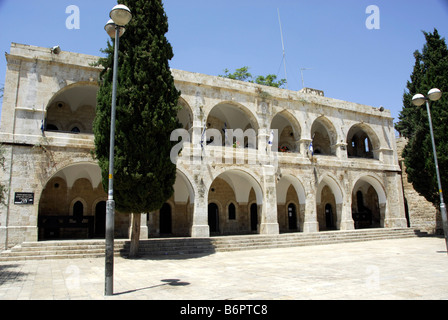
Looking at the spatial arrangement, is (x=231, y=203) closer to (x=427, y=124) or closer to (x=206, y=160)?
A: (x=206, y=160)

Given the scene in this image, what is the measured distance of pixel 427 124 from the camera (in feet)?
57.2

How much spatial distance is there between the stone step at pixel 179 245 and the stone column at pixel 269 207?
1002 mm

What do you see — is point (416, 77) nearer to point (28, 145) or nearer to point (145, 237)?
point (145, 237)

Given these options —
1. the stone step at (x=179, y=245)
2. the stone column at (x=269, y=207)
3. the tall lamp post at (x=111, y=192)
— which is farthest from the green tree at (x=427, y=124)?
the tall lamp post at (x=111, y=192)

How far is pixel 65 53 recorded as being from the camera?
1414 centimetres

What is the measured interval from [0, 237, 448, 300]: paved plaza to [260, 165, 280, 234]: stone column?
5.95m

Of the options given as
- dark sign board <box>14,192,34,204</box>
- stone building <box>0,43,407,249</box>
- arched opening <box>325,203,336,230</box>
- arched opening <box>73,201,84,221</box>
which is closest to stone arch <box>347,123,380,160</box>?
stone building <box>0,43,407,249</box>

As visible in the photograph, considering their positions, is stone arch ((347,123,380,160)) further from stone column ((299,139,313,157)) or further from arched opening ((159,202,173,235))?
arched opening ((159,202,173,235))

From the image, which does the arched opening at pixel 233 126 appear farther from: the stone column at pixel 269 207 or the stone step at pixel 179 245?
the stone step at pixel 179 245

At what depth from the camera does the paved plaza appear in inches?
225

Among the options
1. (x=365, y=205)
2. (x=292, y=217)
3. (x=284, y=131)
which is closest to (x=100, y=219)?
(x=292, y=217)
